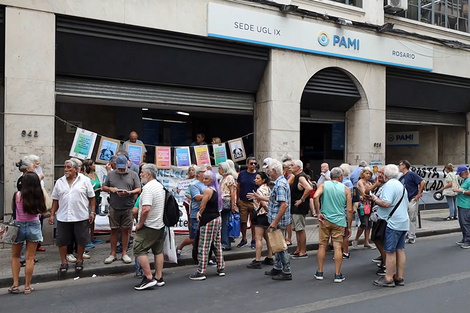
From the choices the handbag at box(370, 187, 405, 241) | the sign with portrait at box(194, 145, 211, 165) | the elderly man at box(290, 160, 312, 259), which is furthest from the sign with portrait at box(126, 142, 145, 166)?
the handbag at box(370, 187, 405, 241)

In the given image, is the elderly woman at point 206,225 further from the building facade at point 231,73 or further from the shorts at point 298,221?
the building facade at point 231,73

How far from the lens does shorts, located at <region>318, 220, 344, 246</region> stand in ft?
21.9

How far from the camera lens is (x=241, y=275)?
23.2ft

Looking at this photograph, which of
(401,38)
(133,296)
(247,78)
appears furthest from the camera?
(401,38)

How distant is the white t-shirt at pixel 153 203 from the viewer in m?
6.14

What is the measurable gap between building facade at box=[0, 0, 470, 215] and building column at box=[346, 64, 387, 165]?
0.11ft

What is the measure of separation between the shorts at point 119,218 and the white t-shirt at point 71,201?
21.2 inches

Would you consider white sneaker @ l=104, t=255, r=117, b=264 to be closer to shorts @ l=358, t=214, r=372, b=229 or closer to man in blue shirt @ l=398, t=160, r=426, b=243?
shorts @ l=358, t=214, r=372, b=229

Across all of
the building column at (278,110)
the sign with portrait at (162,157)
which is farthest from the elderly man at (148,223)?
the building column at (278,110)

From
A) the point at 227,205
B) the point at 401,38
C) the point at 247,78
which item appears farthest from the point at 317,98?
the point at 227,205

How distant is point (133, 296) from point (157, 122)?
851cm

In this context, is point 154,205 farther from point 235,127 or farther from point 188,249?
point 235,127

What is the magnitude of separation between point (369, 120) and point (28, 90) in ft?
31.7

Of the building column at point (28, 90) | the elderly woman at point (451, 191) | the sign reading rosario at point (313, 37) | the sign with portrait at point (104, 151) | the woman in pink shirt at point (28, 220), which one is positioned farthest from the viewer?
the elderly woman at point (451, 191)
